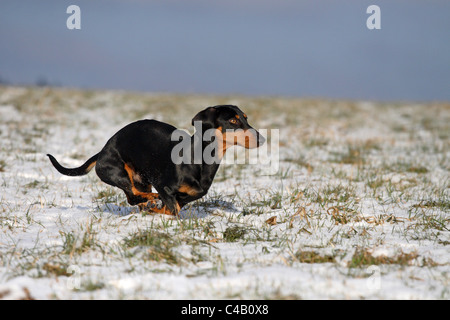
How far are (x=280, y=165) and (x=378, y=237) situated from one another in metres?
3.85

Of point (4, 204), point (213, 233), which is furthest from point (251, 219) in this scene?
point (4, 204)

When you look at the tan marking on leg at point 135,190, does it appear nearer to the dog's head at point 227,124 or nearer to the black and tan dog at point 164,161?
the black and tan dog at point 164,161

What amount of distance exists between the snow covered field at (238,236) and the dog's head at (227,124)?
0.76 metres

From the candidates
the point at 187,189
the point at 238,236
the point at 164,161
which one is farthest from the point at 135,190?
the point at 238,236

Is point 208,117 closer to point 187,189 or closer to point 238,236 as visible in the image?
point 187,189

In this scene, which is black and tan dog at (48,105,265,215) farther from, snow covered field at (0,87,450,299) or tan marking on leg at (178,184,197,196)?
snow covered field at (0,87,450,299)

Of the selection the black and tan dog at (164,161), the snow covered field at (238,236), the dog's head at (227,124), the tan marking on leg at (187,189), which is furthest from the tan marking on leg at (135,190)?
the dog's head at (227,124)

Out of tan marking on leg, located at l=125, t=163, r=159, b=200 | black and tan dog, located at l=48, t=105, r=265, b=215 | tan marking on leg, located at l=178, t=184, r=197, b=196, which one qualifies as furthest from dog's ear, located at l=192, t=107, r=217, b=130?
tan marking on leg, located at l=125, t=163, r=159, b=200

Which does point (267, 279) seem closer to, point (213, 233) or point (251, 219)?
point (213, 233)

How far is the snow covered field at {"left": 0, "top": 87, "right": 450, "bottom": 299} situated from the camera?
2633 mm

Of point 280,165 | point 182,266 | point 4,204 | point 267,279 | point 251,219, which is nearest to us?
point 267,279

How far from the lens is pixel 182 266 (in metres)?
2.92

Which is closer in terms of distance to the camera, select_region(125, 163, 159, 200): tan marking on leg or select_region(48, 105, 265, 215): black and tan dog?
select_region(48, 105, 265, 215): black and tan dog

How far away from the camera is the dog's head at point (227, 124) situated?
3.80 m
